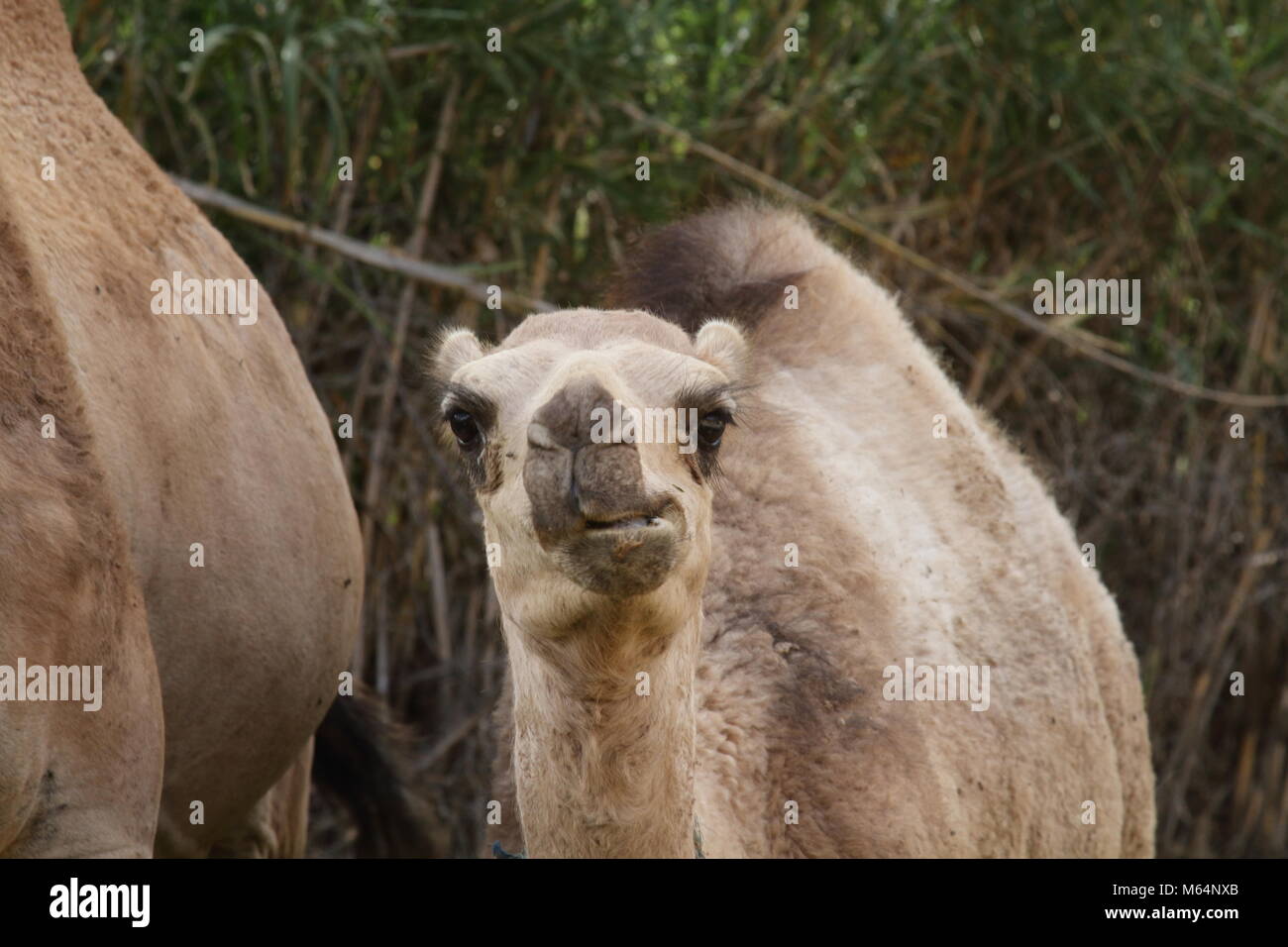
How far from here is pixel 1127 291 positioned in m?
6.27

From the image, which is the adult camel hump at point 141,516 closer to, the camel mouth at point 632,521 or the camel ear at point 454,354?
the camel ear at point 454,354

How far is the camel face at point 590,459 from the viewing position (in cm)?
215

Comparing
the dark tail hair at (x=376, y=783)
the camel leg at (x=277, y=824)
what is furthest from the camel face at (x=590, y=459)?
the dark tail hair at (x=376, y=783)

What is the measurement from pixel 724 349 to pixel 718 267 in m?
1.03

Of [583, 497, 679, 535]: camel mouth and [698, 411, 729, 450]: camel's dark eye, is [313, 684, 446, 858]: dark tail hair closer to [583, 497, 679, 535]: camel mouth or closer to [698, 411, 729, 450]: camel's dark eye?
A: [698, 411, 729, 450]: camel's dark eye

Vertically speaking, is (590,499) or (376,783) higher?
(590,499)

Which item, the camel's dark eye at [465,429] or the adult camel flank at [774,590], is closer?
the adult camel flank at [774,590]

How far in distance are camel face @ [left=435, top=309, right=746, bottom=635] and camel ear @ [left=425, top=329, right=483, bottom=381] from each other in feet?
0.67

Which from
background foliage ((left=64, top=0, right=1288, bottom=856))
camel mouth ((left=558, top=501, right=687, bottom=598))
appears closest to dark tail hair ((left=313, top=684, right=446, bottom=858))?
background foliage ((left=64, top=0, right=1288, bottom=856))

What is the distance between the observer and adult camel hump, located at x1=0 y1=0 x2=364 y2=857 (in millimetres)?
2465

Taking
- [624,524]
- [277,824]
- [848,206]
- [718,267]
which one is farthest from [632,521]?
[848,206]

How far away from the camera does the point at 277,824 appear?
3.90 meters

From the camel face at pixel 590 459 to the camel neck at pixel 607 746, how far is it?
0.35 feet

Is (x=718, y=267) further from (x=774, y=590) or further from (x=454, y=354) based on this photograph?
(x=454, y=354)
